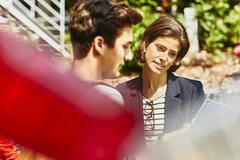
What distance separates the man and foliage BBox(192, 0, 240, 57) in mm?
810

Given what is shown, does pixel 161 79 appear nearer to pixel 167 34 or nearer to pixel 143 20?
pixel 167 34

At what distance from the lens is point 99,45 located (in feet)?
3.53

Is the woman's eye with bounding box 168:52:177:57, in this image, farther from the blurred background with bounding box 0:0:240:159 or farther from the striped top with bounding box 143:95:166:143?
the blurred background with bounding box 0:0:240:159

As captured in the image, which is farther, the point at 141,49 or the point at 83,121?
the point at 141,49

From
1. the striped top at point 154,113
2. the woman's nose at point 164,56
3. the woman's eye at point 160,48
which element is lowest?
the striped top at point 154,113

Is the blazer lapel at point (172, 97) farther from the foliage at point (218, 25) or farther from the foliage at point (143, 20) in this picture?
the foliage at point (218, 25)

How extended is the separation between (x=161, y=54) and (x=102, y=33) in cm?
46

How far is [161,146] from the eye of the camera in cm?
18

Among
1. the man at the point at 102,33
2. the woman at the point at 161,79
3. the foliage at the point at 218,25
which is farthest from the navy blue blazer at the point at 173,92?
the foliage at the point at 218,25

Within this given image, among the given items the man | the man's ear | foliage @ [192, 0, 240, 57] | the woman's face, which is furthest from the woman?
foliage @ [192, 0, 240, 57]

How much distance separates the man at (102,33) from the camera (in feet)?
3.35

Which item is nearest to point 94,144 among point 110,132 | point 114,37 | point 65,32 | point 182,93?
point 110,132

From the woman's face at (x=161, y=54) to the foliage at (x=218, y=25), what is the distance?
575mm

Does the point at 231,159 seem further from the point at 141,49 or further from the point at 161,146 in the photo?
the point at 141,49
